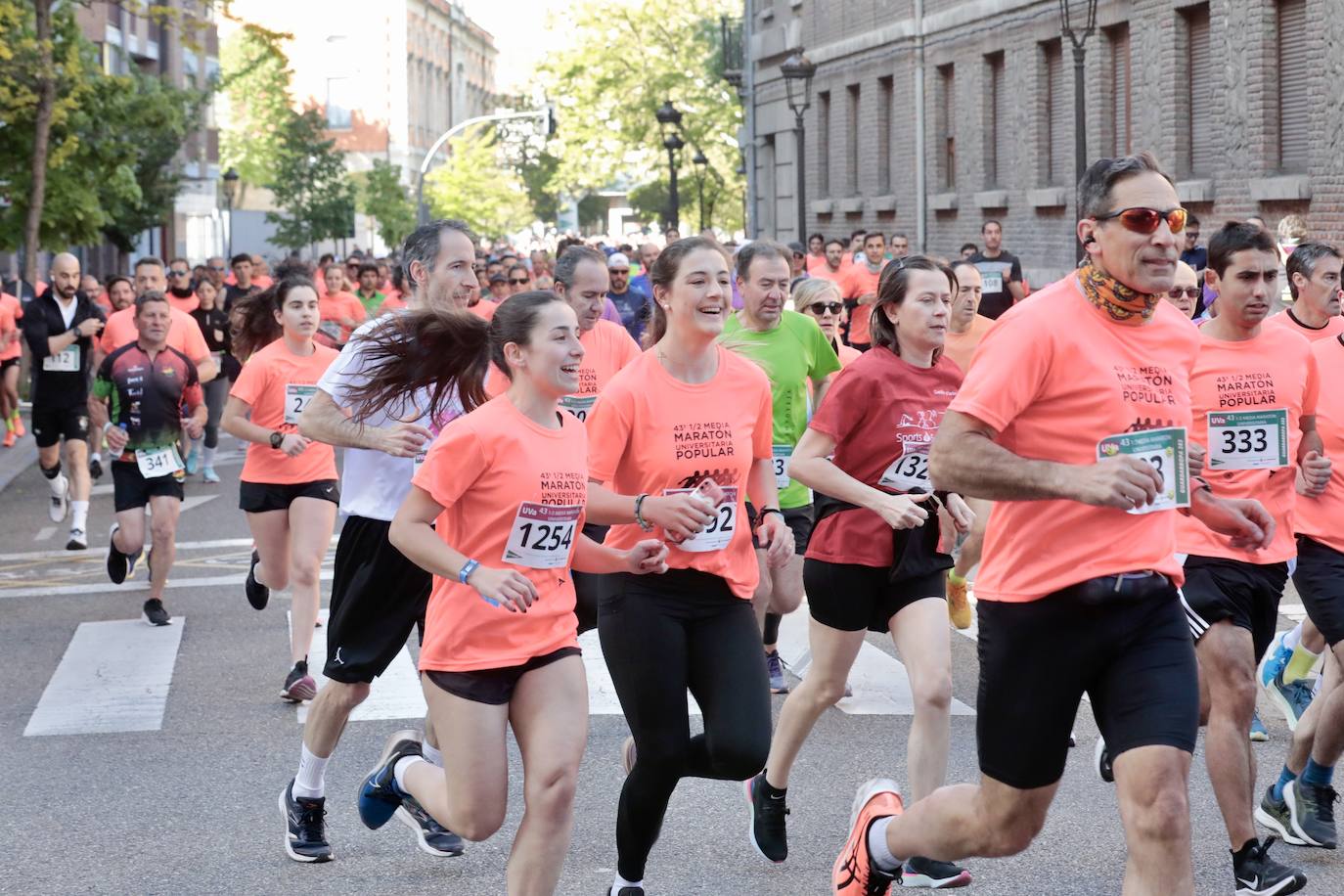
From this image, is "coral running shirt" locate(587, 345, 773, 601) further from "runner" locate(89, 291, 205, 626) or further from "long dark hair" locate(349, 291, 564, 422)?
"runner" locate(89, 291, 205, 626)

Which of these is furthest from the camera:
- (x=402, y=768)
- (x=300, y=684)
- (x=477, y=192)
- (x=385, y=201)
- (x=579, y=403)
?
(x=477, y=192)

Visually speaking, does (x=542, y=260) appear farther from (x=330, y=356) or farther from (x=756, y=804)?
(x=756, y=804)

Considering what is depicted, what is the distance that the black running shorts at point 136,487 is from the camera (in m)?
11.3

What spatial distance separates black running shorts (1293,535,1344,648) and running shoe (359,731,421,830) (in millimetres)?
2913

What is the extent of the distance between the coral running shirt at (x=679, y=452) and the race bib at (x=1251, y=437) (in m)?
1.59

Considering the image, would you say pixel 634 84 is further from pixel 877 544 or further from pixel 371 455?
pixel 877 544

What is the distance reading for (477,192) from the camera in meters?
84.4

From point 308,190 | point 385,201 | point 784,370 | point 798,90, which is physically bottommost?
point 784,370

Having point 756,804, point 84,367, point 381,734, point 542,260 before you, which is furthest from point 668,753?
point 542,260

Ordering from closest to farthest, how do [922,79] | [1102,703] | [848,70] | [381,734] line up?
1. [1102,703]
2. [381,734]
3. [922,79]
4. [848,70]

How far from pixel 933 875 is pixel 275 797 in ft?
8.48

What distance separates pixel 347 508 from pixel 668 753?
178cm

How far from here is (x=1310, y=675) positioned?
8625mm

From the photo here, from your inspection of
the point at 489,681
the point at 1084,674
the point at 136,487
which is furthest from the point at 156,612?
the point at 1084,674
